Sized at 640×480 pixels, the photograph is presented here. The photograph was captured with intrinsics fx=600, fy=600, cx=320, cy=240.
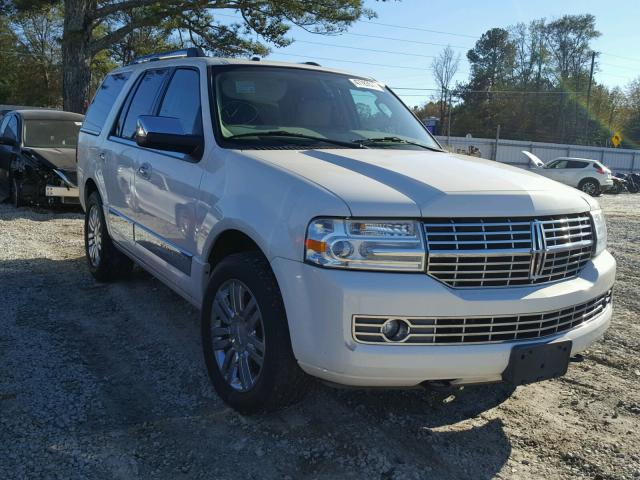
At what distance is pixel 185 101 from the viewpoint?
4.27 meters

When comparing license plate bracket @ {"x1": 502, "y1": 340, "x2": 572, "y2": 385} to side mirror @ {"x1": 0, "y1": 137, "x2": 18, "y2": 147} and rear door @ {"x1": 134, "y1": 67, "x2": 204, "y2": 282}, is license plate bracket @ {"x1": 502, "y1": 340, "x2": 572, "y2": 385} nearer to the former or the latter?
rear door @ {"x1": 134, "y1": 67, "x2": 204, "y2": 282}

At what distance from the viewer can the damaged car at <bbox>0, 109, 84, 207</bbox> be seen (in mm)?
10039

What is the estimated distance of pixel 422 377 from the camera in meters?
2.69

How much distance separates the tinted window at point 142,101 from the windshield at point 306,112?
3.15 ft

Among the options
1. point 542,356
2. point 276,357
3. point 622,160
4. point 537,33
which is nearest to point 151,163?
point 276,357

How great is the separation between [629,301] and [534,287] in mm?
3629

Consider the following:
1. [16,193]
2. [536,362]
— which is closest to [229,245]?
[536,362]

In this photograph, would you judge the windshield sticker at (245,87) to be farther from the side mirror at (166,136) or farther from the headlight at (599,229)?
the headlight at (599,229)

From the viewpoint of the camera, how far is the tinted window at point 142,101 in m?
4.83

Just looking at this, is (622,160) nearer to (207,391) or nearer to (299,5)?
(299,5)

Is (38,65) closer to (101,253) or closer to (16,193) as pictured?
(16,193)

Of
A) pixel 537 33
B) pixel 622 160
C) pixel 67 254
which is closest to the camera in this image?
pixel 67 254

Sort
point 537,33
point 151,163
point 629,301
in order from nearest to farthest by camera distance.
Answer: point 151,163, point 629,301, point 537,33

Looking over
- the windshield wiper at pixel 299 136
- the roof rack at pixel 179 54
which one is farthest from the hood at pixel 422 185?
the roof rack at pixel 179 54
